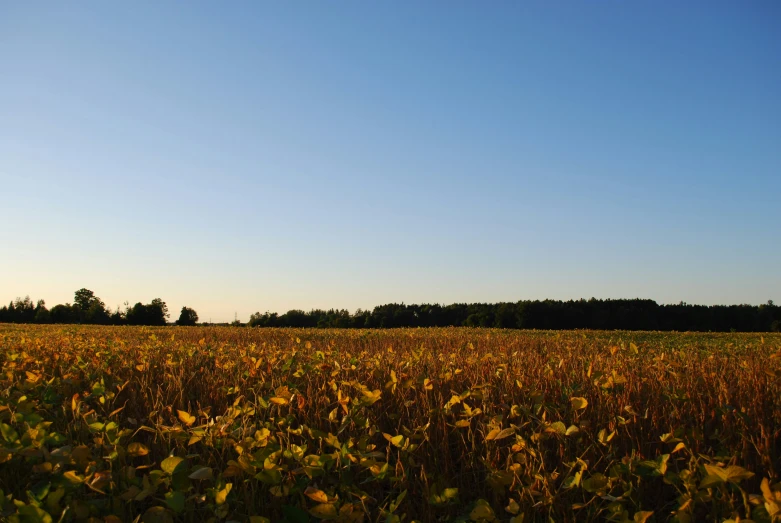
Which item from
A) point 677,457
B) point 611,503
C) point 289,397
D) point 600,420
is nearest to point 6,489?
point 289,397

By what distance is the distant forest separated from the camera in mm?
43625

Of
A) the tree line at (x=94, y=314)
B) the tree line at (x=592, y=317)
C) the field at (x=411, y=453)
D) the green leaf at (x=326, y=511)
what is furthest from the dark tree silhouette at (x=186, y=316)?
the green leaf at (x=326, y=511)

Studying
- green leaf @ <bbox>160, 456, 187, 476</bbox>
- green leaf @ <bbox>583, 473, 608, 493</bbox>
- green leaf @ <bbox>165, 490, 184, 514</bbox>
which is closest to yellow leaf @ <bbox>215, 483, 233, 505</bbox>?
green leaf @ <bbox>165, 490, 184, 514</bbox>

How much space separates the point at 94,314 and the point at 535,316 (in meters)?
41.2

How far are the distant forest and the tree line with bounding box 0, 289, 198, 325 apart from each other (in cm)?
9

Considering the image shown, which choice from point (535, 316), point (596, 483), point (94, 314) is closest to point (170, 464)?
point (596, 483)

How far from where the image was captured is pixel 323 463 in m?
2.38

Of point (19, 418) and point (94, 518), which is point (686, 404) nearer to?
point (94, 518)

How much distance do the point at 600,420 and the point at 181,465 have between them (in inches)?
93.8

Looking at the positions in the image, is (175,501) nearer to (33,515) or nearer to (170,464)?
(170,464)

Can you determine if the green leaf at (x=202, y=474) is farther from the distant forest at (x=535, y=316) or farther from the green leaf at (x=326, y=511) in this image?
the distant forest at (x=535, y=316)

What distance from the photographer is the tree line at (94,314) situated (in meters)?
46.4

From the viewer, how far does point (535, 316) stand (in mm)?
44125

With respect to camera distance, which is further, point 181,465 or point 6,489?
point 6,489
